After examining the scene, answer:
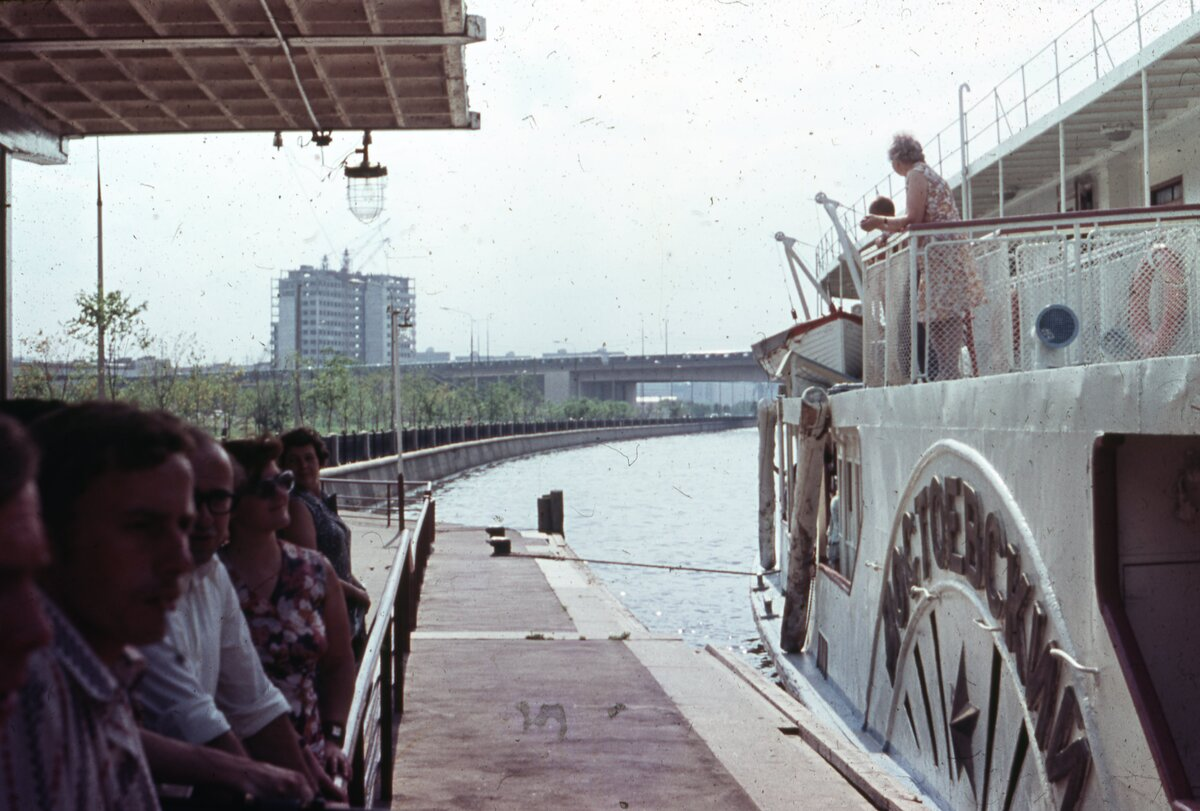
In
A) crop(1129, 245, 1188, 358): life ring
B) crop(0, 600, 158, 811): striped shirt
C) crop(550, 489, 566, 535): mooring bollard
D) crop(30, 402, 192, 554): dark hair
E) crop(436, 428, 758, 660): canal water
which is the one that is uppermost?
crop(1129, 245, 1188, 358): life ring

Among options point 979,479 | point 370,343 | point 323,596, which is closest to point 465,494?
point 979,479

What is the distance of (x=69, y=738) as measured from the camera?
5.44 ft

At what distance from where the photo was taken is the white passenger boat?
220 inches

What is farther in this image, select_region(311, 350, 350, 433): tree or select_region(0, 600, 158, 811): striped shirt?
select_region(311, 350, 350, 433): tree

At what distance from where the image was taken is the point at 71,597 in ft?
5.66

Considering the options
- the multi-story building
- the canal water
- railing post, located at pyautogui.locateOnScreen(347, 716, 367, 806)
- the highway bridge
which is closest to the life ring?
railing post, located at pyautogui.locateOnScreen(347, 716, 367, 806)

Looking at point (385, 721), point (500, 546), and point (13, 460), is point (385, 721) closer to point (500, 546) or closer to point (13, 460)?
point (13, 460)

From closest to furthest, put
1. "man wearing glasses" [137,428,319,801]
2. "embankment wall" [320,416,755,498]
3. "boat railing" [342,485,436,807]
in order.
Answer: "man wearing glasses" [137,428,319,801] < "boat railing" [342,485,436,807] < "embankment wall" [320,416,755,498]

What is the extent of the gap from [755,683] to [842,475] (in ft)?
8.24

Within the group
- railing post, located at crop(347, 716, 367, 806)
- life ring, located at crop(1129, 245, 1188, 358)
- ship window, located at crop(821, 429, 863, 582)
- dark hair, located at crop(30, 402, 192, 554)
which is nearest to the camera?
dark hair, located at crop(30, 402, 192, 554)

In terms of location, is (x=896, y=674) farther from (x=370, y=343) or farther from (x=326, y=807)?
(x=370, y=343)

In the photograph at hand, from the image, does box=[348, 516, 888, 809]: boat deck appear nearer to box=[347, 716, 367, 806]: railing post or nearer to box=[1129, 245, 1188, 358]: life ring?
box=[347, 716, 367, 806]: railing post

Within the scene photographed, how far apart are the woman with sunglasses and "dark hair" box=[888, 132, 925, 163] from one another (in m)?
6.18

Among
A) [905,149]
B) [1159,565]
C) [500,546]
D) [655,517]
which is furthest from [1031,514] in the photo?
[655,517]
